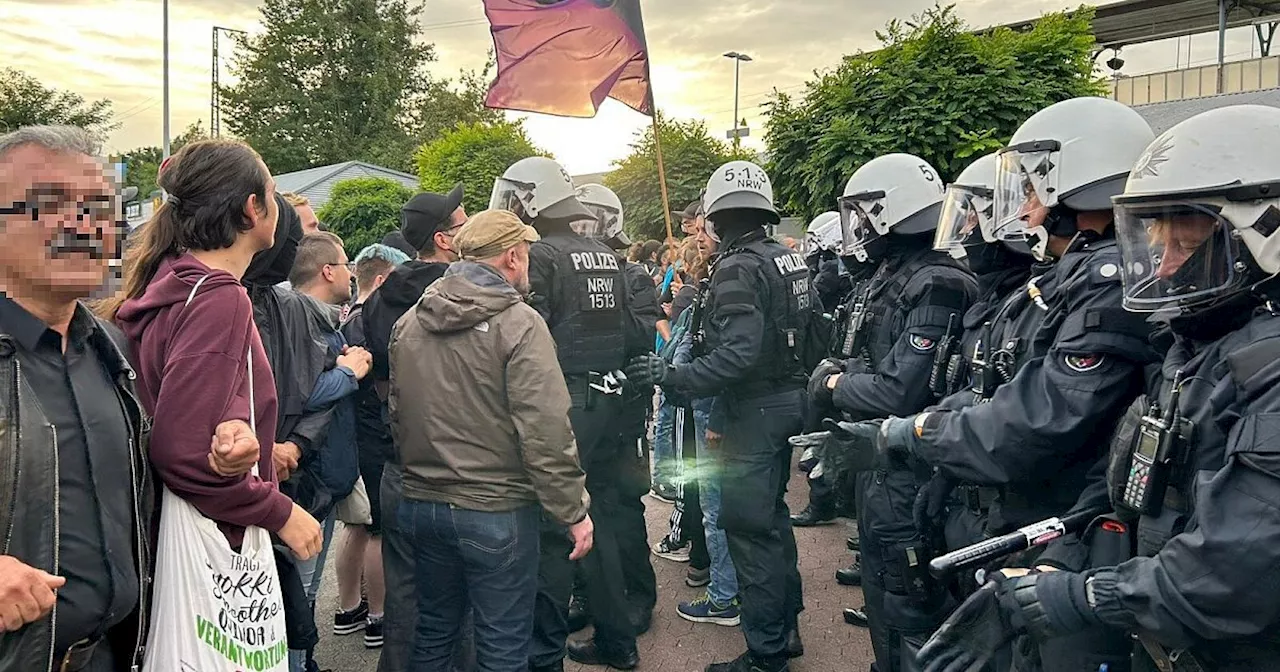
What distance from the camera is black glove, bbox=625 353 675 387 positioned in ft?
14.2

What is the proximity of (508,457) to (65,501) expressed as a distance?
1.48 metres

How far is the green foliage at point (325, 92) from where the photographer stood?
42.2 meters

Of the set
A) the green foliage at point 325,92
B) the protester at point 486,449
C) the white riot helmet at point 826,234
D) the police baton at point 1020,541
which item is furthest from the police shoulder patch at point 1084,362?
the green foliage at point 325,92

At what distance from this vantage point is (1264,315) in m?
1.78

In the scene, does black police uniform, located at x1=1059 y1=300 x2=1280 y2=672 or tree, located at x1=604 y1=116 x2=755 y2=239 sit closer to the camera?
black police uniform, located at x1=1059 y1=300 x2=1280 y2=672

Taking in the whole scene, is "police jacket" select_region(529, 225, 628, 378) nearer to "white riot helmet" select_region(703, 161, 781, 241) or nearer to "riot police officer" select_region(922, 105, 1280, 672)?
"white riot helmet" select_region(703, 161, 781, 241)

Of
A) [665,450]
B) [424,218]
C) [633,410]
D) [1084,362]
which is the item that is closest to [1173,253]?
[1084,362]

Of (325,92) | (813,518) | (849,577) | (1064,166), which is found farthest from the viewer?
(325,92)

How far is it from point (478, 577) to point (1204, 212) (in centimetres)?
244

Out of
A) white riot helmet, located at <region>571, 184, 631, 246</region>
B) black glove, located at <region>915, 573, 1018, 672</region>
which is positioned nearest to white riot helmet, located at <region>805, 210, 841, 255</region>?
white riot helmet, located at <region>571, 184, 631, 246</region>

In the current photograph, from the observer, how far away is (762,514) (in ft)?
13.0

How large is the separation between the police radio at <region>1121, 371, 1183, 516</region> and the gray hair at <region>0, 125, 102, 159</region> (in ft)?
7.82

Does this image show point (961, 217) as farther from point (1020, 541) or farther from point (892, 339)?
point (1020, 541)

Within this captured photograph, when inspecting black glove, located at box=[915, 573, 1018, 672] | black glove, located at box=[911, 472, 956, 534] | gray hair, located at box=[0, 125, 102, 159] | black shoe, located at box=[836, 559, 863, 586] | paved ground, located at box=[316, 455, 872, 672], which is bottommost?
paved ground, located at box=[316, 455, 872, 672]
